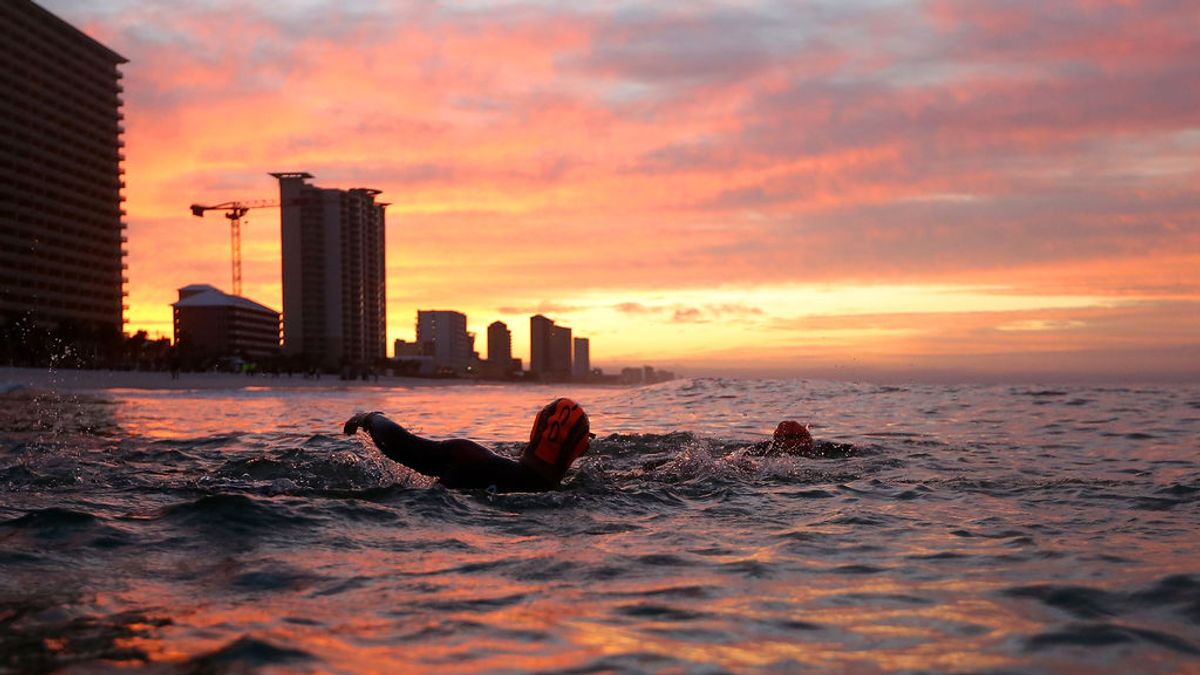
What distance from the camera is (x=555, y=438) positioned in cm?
1088

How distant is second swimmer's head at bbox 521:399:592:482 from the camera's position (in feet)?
35.7

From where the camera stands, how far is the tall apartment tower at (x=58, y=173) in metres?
146

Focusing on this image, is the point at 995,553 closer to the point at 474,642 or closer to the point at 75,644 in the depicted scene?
the point at 474,642

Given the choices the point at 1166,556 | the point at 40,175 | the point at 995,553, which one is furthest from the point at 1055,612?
the point at 40,175

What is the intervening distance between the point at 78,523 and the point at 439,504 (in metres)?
3.16

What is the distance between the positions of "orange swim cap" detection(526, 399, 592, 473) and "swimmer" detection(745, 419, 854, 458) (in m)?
4.70

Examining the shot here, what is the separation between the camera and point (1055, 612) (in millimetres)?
5836

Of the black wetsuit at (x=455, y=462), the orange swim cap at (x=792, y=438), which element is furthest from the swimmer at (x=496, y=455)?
the orange swim cap at (x=792, y=438)

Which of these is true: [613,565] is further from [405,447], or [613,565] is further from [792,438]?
[792,438]

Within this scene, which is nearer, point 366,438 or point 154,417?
point 366,438

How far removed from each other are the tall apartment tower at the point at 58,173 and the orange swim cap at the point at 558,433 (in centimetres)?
14374

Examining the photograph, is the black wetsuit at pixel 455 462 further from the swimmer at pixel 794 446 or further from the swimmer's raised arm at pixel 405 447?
the swimmer at pixel 794 446

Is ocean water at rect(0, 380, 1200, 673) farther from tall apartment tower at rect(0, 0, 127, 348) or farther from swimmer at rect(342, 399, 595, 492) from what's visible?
tall apartment tower at rect(0, 0, 127, 348)

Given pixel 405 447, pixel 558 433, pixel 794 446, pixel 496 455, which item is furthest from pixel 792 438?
pixel 405 447
